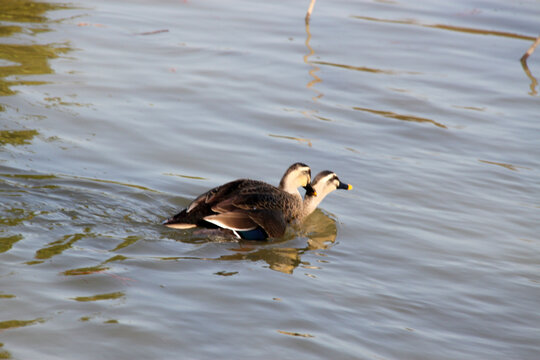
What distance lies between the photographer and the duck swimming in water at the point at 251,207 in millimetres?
7668

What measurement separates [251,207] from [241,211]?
0.45 ft

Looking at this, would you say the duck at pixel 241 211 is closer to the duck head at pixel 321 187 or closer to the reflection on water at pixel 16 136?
the duck head at pixel 321 187

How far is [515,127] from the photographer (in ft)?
38.2

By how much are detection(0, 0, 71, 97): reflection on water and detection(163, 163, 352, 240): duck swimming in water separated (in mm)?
4179

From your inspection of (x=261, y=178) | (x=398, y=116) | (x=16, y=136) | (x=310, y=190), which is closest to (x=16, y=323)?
(x=310, y=190)

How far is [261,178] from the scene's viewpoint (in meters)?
9.25

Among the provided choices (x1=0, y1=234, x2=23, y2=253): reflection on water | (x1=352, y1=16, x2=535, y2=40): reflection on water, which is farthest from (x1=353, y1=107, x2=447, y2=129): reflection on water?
(x1=0, y1=234, x2=23, y2=253): reflection on water

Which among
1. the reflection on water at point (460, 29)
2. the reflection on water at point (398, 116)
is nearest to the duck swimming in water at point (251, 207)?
the reflection on water at point (398, 116)

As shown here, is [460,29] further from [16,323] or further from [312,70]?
[16,323]

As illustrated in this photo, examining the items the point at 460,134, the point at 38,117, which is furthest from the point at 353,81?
the point at 38,117

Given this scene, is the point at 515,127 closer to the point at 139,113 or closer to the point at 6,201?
the point at 139,113

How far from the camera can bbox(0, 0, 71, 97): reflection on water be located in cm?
1138

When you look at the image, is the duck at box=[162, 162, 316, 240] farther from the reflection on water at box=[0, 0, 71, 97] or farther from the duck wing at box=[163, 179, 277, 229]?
the reflection on water at box=[0, 0, 71, 97]

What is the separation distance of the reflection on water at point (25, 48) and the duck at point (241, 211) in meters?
4.16
